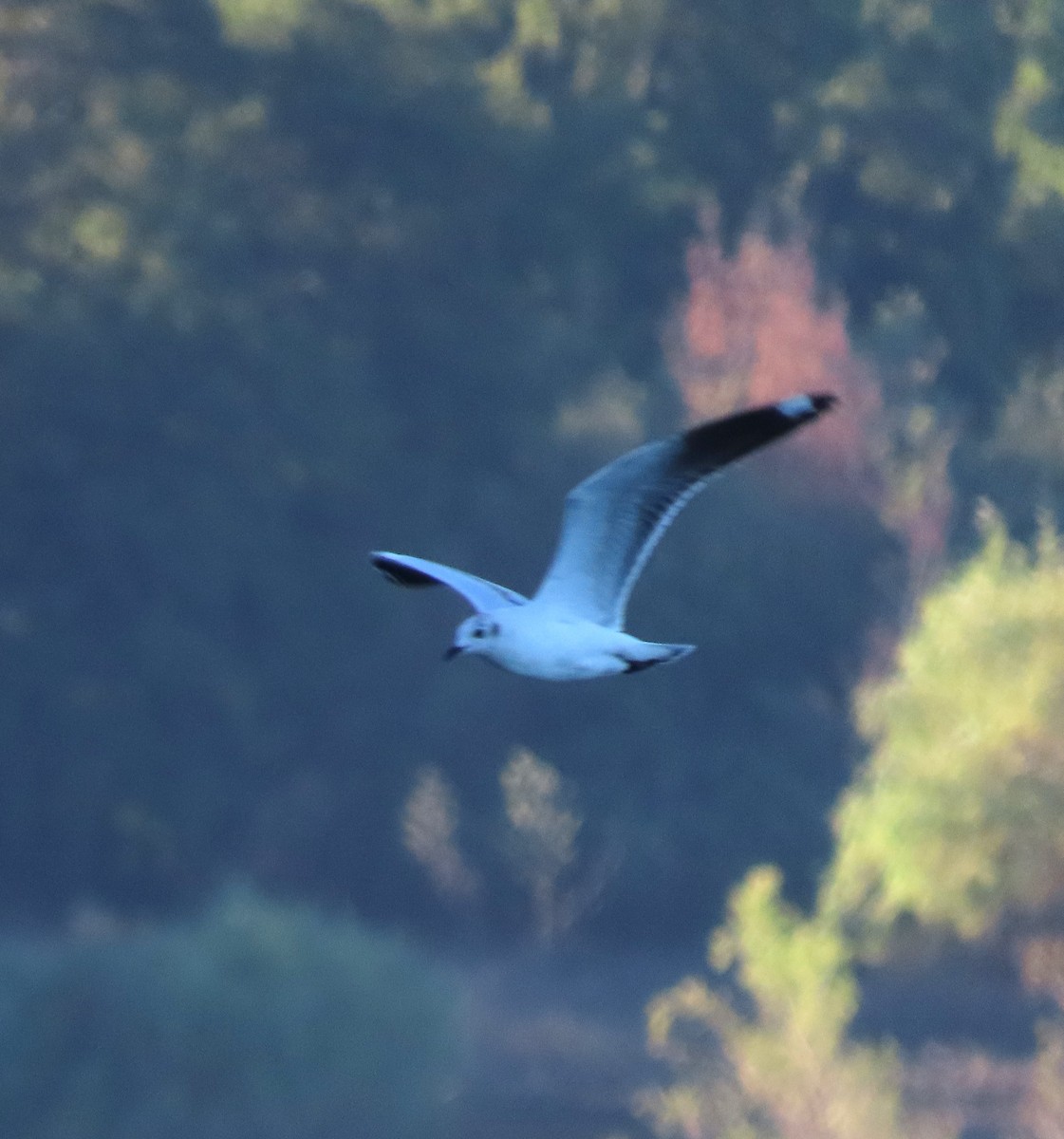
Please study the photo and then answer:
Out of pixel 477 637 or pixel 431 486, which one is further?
pixel 431 486

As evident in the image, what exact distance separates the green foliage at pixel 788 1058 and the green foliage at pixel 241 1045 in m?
3.11

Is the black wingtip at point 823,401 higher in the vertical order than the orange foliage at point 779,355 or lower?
lower

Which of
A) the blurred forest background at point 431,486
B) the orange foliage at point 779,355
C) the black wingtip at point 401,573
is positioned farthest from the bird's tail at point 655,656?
the orange foliage at point 779,355

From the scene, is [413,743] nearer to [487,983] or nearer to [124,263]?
[487,983]

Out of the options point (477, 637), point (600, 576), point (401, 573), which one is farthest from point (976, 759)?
point (477, 637)

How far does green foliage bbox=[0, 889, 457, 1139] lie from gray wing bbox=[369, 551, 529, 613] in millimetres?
10380

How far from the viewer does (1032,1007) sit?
19.5 metres

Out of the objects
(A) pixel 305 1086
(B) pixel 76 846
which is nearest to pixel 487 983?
(B) pixel 76 846

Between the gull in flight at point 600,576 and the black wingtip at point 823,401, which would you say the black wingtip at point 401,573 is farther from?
the black wingtip at point 823,401

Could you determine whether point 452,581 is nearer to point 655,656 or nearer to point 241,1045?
point 655,656

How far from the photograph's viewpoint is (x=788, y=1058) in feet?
40.9

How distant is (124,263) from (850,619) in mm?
6403

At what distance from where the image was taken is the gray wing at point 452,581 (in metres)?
5.65

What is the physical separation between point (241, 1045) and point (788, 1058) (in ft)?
14.7
